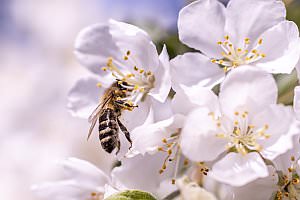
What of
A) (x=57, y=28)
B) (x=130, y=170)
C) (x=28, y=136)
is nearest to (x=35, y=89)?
(x=28, y=136)

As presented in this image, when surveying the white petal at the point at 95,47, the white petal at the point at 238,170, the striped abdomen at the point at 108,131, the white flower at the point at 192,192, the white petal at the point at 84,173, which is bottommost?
the white petal at the point at 84,173

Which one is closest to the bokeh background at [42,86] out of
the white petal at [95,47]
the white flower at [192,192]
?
the white petal at [95,47]

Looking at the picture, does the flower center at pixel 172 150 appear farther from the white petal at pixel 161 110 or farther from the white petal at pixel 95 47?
the white petal at pixel 95 47

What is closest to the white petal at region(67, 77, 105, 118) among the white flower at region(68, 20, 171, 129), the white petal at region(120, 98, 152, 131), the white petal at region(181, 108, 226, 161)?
the white flower at region(68, 20, 171, 129)

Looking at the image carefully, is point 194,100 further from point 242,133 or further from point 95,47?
point 95,47

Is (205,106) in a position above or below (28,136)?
above

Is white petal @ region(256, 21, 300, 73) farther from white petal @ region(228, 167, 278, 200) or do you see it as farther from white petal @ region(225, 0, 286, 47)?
white petal @ region(228, 167, 278, 200)

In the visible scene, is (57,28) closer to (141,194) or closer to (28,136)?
(28,136)
